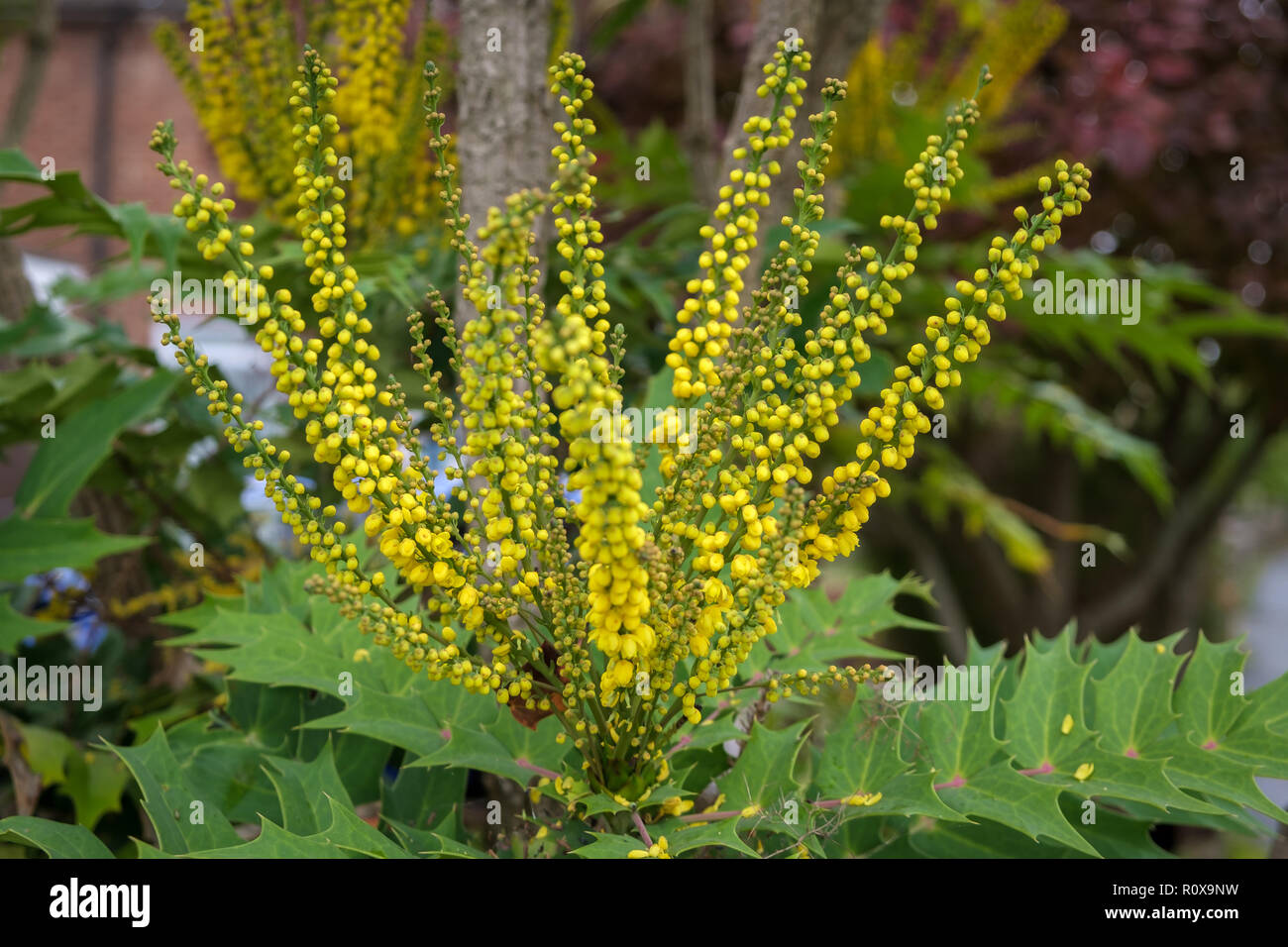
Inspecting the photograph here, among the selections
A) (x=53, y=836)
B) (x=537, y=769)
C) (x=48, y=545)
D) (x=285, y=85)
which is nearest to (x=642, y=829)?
(x=537, y=769)

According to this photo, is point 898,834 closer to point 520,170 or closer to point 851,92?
point 520,170

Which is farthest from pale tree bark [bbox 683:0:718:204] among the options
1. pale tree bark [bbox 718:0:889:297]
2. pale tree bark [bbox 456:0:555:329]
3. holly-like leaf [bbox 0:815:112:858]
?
holly-like leaf [bbox 0:815:112:858]

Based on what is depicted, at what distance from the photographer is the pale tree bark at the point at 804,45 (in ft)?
5.47

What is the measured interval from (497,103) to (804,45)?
0.49m

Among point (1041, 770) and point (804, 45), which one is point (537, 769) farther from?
point (804, 45)

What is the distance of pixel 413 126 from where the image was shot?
1.78 m

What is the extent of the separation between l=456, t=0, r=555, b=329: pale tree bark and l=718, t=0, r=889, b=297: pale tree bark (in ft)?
1.10

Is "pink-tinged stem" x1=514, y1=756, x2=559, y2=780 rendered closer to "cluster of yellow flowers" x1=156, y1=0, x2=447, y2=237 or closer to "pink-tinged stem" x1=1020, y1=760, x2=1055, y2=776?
"pink-tinged stem" x1=1020, y1=760, x2=1055, y2=776

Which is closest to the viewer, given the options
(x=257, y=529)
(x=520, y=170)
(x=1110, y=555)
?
(x=520, y=170)

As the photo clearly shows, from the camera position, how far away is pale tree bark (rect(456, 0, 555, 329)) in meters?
1.54

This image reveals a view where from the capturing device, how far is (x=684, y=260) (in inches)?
77.0
